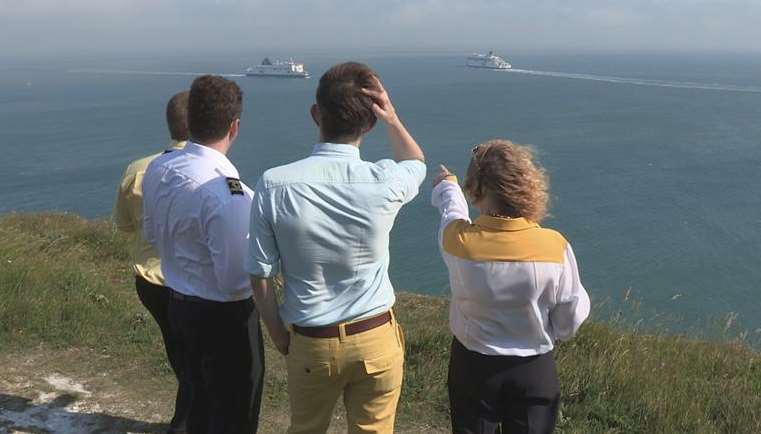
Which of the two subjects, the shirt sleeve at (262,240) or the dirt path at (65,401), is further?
the dirt path at (65,401)

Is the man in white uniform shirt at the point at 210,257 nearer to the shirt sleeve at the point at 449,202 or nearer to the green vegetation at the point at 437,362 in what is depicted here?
the shirt sleeve at the point at 449,202

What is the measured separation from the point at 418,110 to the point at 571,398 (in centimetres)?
4713

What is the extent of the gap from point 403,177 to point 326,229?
32 centimetres

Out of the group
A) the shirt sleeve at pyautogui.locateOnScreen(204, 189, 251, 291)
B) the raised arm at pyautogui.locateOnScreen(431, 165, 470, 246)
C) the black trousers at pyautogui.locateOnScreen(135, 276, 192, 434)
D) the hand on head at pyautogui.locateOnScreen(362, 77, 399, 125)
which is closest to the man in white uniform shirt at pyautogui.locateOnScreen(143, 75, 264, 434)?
the shirt sleeve at pyautogui.locateOnScreen(204, 189, 251, 291)

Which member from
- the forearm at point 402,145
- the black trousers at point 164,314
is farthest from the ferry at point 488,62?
the forearm at point 402,145

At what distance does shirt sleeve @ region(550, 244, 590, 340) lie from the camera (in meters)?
2.07

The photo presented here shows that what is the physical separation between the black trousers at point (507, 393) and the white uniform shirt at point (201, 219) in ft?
2.85

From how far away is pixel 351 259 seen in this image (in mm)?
2002

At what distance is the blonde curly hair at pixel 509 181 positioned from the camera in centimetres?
202

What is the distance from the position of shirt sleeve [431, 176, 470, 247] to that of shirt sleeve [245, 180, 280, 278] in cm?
58

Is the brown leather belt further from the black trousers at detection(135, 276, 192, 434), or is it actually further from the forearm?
the black trousers at detection(135, 276, 192, 434)

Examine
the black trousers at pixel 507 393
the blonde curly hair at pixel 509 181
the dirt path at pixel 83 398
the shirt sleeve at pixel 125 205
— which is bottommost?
the dirt path at pixel 83 398

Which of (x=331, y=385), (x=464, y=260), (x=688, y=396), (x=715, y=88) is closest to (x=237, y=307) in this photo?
(x=331, y=385)

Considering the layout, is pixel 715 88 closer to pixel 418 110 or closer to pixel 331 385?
pixel 418 110
